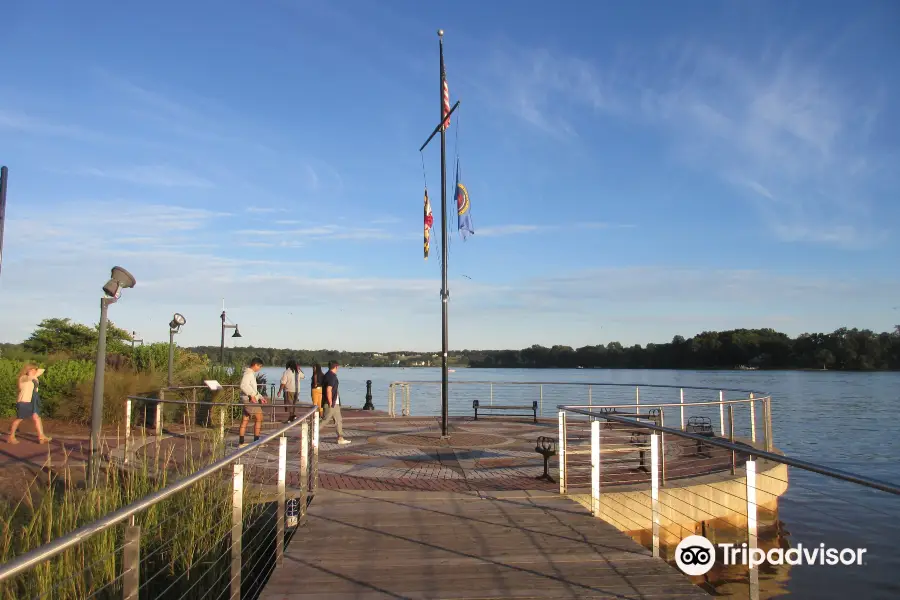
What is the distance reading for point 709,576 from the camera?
932 cm

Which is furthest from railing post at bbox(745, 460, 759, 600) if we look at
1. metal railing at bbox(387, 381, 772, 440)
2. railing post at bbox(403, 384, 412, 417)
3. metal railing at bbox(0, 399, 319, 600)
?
railing post at bbox(403, 384, 412, 417)

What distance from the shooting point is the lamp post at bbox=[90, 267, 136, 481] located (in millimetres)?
9062

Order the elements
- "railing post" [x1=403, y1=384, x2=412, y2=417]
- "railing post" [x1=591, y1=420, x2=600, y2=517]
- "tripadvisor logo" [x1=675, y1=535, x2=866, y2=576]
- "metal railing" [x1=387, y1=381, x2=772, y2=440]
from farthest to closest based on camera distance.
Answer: "railing post" [x1=403, y1=384, x2=412, y2=417] < "metal railing" [x1=387, y1=381, x2=772, y2=440] < "tripadvisor logo" [x1=675, y1=535, x2=866, y2=576] < "railing post" [x1=591, y1=420, x2=600, y2=517]

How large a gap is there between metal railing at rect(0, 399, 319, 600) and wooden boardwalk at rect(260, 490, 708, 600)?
0.37 metres

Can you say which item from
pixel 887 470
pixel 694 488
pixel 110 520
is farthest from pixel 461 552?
pixel 887 470

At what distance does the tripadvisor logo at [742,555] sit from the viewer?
8227 millimetres

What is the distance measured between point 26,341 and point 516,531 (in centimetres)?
4136

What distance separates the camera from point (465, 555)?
17.4 feet

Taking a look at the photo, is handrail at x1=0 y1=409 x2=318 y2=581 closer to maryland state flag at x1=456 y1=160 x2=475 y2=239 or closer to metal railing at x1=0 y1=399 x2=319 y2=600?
metal railing at x1=0 y1=399 x2=319 y2=600

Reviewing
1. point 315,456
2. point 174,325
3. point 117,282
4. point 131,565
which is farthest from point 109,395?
point 131,565

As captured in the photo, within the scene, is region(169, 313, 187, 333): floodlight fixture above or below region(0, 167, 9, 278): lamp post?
below

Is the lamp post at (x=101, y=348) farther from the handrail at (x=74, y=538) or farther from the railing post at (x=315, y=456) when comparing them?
the handrail at (x=74, y=538)

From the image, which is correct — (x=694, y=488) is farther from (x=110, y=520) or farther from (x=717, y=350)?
(x=717, y=350)

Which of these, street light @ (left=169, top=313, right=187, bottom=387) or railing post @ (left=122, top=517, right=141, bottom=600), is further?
street light @ (left=169, top=313, right=187, bottom=387)
